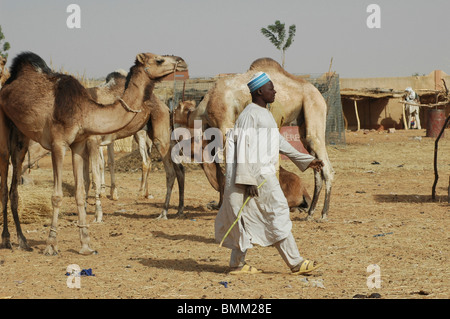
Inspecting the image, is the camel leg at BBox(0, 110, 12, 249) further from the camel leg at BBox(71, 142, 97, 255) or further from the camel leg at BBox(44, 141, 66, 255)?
the camel leg at BBox(71, 142, 97, 255)

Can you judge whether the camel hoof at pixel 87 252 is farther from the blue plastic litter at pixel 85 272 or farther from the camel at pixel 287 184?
the camel at pixel 287 184

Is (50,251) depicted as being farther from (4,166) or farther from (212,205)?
(212,205)

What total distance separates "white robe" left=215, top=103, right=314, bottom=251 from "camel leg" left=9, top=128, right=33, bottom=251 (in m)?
3.20

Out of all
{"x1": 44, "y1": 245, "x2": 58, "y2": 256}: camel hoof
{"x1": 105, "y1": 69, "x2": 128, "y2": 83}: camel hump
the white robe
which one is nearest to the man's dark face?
the white robe

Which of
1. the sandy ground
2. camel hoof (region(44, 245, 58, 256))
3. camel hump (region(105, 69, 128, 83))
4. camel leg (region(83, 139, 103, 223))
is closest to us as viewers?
the sandy ground

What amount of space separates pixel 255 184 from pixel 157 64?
3293 millimetres

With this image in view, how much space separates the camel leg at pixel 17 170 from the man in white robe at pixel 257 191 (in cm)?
315

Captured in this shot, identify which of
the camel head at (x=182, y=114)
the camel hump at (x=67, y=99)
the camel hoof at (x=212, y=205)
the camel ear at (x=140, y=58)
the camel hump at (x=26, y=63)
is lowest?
the camel hoof at (x=212, y=205)

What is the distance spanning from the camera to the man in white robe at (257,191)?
244 inches

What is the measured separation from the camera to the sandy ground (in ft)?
19.2

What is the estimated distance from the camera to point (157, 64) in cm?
877

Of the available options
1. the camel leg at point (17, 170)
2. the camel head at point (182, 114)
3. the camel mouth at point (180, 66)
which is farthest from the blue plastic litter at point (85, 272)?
the camel head at point (182, 114)

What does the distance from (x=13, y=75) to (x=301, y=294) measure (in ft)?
15.6
